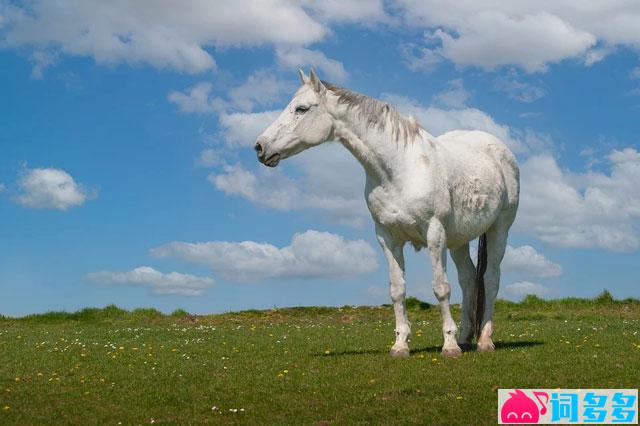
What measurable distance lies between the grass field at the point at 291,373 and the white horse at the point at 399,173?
156 centimetres

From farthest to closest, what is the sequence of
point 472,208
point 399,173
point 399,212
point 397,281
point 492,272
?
point 492,272, point 472,208, point 397,281, point 399,173, point 399,212

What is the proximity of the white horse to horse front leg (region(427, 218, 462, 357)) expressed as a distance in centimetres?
2

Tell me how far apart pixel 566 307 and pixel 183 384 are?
18004 mm

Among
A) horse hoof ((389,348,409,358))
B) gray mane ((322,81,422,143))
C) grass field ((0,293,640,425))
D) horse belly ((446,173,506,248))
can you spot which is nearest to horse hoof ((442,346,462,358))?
grass field ((0,293,640,425))

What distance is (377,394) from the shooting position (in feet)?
33.0

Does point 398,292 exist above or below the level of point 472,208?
below

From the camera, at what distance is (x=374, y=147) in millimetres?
12422

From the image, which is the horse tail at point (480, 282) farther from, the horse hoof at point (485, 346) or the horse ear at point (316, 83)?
the horse ear at point (316, 83)

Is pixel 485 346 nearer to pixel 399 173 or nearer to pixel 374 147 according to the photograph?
pixel 399 173

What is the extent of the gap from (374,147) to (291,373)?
3.79 meters

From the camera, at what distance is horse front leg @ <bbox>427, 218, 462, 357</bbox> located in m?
12.1

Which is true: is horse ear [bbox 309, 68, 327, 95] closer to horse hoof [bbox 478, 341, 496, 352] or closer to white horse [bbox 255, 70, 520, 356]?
white horse [bbox 255, 70, 520, 356]

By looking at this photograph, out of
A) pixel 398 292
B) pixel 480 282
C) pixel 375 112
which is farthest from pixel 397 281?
pixel 375 112

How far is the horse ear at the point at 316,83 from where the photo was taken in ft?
40.4
